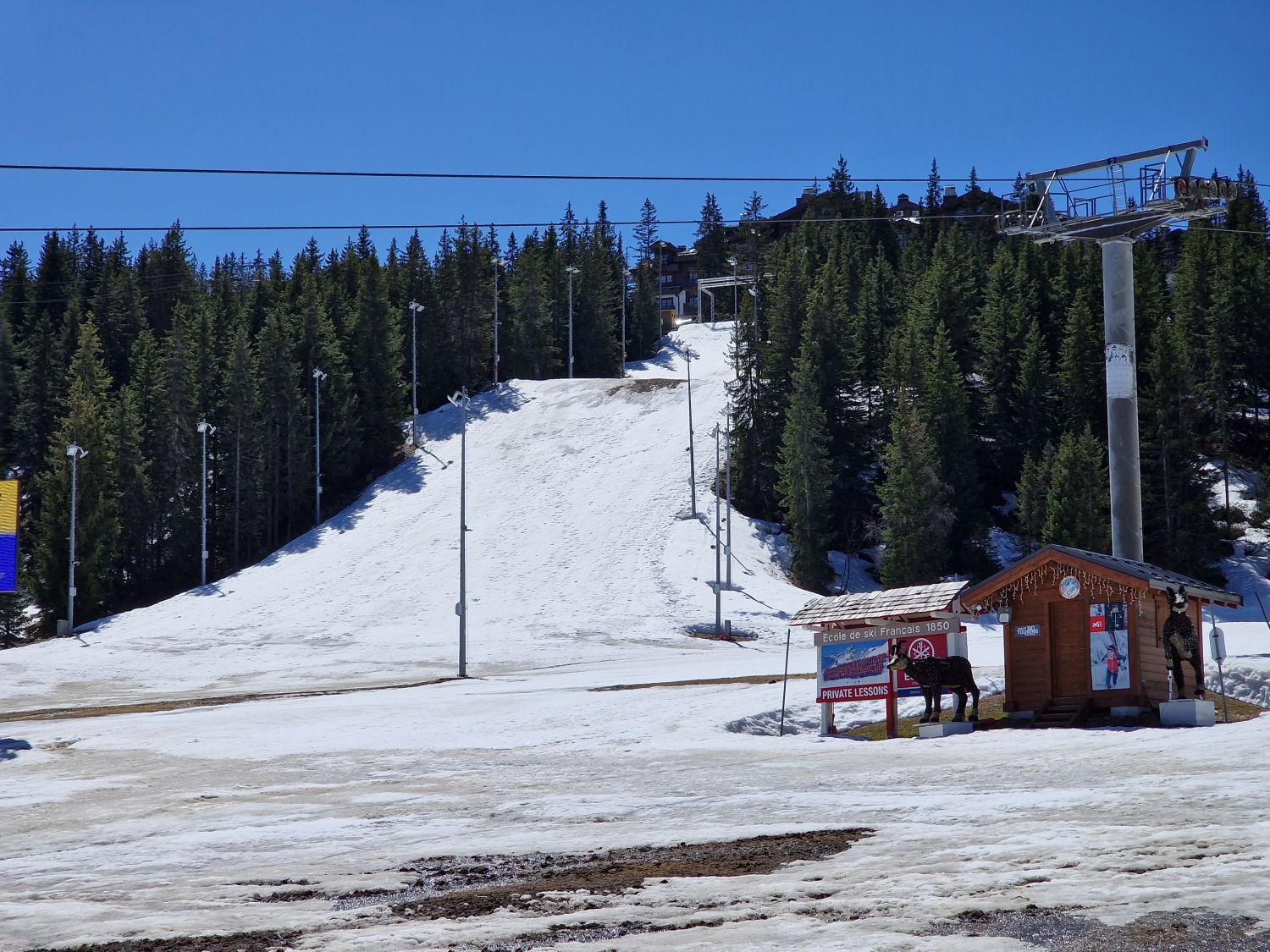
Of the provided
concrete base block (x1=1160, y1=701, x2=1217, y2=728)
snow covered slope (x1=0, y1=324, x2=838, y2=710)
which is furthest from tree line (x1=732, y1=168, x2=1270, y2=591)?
concrete base block (x1=1160, y1=701, x2=1217, y2=728)

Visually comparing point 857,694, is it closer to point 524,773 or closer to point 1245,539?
point 524,773

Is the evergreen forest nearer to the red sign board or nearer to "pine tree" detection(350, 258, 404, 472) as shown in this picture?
"pine tree" detection(350, 258, 404, 472)

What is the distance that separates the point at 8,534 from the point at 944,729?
24530 mm

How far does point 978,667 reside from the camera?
100 feet

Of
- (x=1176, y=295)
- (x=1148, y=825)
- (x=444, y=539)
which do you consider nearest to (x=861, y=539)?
(x=444, y=539)

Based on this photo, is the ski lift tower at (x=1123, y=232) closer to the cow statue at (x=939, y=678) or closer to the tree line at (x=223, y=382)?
the cow statue at (x=939, y=678)

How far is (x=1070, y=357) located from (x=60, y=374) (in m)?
Answer: 70.4

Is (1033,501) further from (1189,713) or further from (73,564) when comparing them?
(73,564)

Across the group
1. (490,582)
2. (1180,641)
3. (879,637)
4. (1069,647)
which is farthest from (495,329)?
(1180,641)

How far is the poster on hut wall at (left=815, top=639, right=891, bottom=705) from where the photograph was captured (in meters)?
23.3

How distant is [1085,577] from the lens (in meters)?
22.2

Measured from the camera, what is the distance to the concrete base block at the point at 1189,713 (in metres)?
20.1

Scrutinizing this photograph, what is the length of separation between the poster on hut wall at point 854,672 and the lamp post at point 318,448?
56.6 m

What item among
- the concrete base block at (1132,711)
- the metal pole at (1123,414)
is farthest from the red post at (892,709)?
the metal pole at (1123,414)
